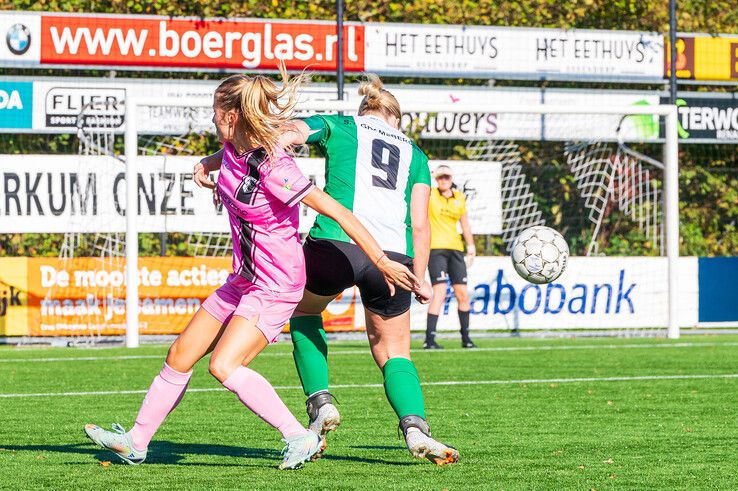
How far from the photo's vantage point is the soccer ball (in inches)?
417

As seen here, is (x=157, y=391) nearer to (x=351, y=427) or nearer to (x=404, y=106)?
(x=351, y=427)

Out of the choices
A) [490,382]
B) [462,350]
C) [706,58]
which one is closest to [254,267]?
[490,382]

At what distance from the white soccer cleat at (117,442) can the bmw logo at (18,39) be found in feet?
39.7

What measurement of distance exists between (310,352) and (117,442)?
101 cm

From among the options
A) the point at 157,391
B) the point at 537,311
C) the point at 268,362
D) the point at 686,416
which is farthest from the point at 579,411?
the point at 537,311

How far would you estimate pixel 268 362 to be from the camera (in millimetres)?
12289

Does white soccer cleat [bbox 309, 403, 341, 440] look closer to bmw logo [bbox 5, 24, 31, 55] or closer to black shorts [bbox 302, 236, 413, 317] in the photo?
black shorts [bbox 302, 236, 413, 317]

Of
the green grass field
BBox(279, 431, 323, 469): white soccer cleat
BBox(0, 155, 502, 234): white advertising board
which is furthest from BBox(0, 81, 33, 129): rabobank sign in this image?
BBox(279, 431, 323, 469): white soccer cleat

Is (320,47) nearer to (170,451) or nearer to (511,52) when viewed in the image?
(511,52)

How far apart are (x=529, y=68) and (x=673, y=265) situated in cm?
454

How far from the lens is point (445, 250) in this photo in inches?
545

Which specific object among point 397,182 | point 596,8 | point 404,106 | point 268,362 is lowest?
point 268,362

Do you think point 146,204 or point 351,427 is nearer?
point 351,427

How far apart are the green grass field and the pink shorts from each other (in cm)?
65
